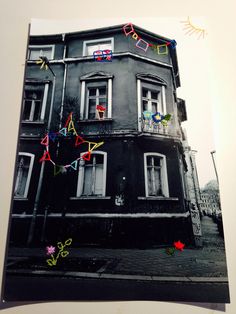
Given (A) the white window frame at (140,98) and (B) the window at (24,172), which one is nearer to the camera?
(B) the window at (24,172)

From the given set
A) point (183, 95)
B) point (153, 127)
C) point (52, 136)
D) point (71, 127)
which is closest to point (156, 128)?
point (153, 127)

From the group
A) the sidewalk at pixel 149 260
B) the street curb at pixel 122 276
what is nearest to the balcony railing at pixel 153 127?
the sidewalk at pixel 149 260

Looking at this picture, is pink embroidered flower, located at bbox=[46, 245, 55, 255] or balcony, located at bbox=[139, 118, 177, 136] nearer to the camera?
pink embroidered flower, located at bbox=[46, 245, 55, 255]

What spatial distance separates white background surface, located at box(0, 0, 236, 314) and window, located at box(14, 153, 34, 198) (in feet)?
0.16

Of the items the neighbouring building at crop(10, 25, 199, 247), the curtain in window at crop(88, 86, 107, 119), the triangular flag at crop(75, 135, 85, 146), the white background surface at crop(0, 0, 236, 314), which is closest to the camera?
the white background surface at crop(0, 0, 236, 314)

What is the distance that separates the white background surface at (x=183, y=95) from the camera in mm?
1332

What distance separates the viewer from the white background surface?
1.33 m

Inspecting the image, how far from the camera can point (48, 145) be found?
1.58 meters

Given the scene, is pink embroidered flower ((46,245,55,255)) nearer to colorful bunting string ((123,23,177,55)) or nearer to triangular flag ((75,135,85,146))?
triangular flag ((75,135,85,146))

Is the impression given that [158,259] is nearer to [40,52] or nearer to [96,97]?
[96,97]

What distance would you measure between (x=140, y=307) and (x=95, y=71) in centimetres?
152

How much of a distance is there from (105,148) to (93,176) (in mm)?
203

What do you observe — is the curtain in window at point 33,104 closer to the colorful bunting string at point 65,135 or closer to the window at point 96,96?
the colorful bunting string at point 65,135

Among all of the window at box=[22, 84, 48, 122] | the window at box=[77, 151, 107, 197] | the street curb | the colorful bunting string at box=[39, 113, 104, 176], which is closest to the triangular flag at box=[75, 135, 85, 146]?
the colorful bunting string at box=[39, 113, 104, 176]
